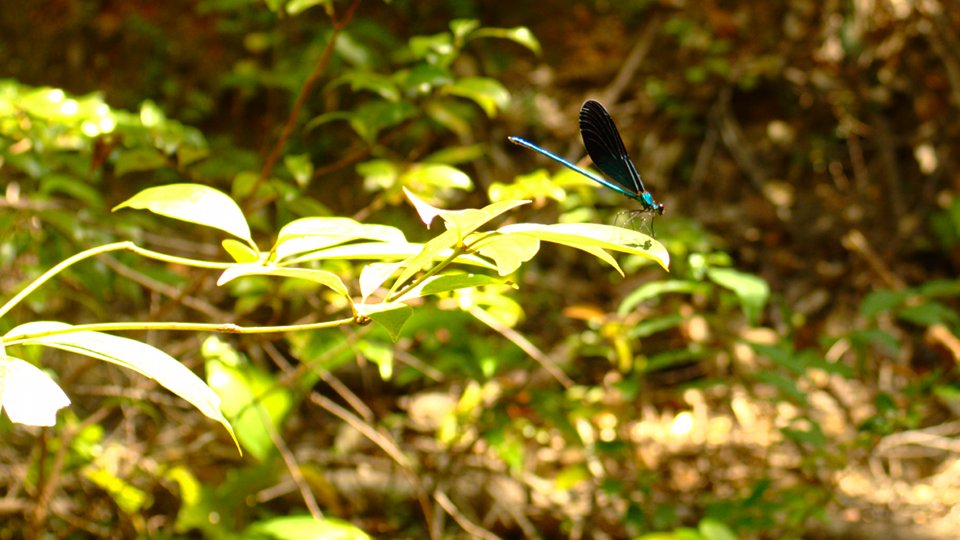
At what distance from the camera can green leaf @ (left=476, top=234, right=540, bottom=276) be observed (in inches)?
29.4

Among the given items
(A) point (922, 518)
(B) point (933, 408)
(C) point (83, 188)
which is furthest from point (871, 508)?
(C) point (83, 188)

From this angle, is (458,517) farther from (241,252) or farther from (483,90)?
(241,252)

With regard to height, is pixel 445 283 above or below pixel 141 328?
above

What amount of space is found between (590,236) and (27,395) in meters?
0.46

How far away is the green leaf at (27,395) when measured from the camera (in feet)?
2.00

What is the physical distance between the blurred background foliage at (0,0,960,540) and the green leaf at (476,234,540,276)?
30.6 inches

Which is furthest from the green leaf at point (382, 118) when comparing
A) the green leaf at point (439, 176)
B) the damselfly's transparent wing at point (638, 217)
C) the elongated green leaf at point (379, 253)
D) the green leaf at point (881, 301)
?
the green leaf at point (881, 301)

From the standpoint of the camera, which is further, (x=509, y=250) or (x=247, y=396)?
(x=247, y=396)

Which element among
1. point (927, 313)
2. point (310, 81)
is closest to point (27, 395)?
point (310, 81)

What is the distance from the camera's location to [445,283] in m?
0.79

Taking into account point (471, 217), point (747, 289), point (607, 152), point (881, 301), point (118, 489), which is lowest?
point (118, 489)

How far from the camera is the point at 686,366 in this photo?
11.1 feet

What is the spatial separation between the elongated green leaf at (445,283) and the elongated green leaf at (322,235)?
0.08 metres

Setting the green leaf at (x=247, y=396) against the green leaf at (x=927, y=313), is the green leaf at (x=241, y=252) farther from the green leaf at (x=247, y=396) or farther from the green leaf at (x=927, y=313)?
the green leaf at (x=927, y=313)
